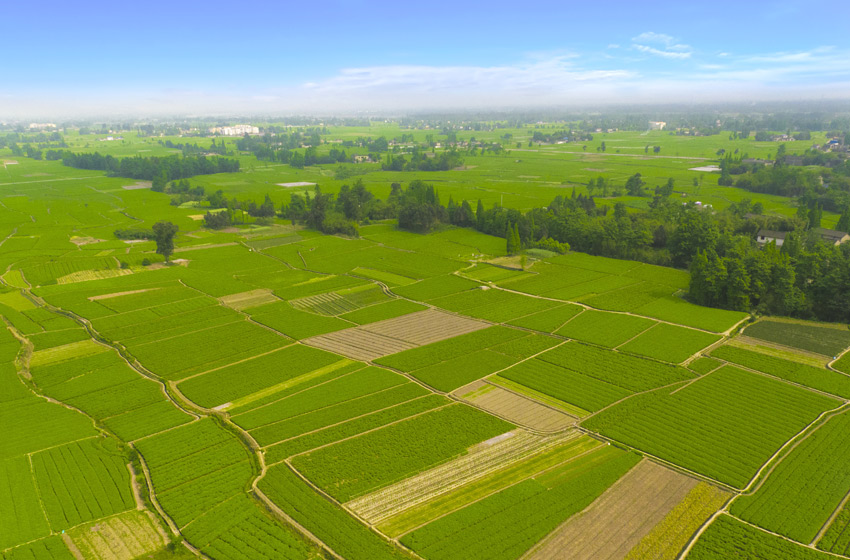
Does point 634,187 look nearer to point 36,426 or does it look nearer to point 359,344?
point 359,344

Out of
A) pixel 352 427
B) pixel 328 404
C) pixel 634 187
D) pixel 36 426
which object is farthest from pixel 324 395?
pixel 634 187

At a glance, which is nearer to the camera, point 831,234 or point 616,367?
point 616,367

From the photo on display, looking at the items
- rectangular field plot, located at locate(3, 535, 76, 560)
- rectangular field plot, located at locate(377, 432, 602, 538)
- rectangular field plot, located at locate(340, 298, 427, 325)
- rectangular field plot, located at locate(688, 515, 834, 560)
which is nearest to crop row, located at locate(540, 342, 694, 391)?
rectangular field plot, located at locate(377, 432, 602, 538)

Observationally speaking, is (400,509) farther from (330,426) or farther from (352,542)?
(330,426)

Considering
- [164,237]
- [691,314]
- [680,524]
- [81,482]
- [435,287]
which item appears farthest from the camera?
[164,237]

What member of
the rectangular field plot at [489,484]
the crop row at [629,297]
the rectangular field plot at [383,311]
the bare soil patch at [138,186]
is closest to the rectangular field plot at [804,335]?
the crop row at [629,297]

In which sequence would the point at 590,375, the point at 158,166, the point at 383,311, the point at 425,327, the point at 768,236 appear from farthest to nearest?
the point at 158,166, the point at 768,236, the point at 383,311, the point at 425,327, the point at 590,375
